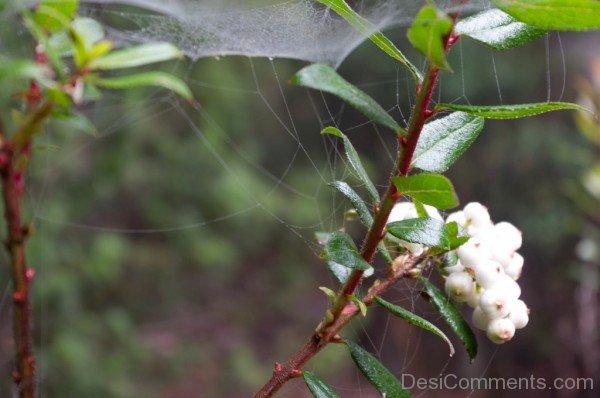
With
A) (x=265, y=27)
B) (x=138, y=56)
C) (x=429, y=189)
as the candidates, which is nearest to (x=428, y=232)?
(x=429, y=189)

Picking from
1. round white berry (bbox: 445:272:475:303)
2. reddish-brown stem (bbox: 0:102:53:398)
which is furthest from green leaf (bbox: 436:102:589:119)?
reddish-brown stem (bbox: 0:102:53:398)

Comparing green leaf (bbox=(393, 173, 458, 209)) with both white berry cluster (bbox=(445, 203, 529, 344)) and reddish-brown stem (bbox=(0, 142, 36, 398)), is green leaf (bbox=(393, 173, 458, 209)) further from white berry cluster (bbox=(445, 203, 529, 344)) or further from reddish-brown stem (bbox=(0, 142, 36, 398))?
reddish-brown stem (bbox=(0, 142, 36, 398))

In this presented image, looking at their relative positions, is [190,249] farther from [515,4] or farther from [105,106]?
[515,4]

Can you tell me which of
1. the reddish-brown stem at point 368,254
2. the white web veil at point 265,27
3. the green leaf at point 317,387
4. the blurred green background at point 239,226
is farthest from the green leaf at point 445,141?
the blurred green background at point 239,226

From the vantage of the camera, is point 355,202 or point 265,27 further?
point 265,27

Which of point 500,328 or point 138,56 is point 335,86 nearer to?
point 138,56

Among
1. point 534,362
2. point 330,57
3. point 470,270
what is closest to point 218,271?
point 534,362

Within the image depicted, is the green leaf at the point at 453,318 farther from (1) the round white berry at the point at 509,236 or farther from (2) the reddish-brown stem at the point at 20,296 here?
(2) the reddish-brown stem at the point at 20,296
